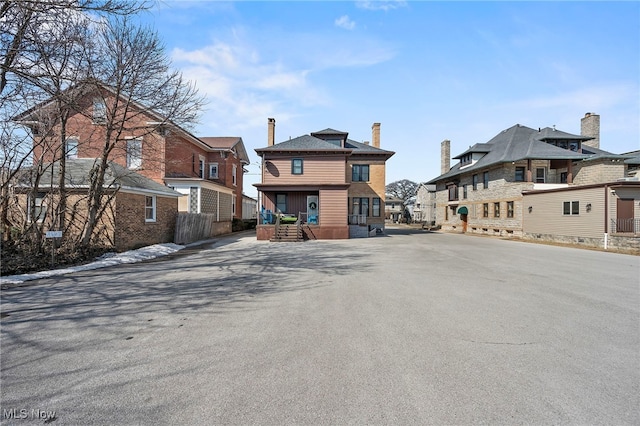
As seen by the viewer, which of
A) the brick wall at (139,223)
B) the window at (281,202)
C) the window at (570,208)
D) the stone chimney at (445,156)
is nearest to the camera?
the brick wall at (139,223)

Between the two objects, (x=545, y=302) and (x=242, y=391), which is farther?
(x=545, y=302)

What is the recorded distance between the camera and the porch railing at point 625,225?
748 inches

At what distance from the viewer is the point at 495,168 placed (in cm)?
Answer: 3036

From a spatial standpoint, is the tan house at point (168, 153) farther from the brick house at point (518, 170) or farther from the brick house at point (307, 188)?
the brick house at point (518, 170)

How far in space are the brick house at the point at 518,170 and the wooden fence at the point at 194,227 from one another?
25.2 meters

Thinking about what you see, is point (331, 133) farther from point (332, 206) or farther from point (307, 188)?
point (332, 206)

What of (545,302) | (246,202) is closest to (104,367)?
(545,302)

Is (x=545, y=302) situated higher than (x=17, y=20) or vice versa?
(x=17, y=20)

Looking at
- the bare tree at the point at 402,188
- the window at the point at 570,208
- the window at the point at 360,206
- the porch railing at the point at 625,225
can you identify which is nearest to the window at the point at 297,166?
the window at the point at 360,206

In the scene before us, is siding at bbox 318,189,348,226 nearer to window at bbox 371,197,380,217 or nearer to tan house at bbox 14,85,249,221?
window at bbox 371,197,380,217

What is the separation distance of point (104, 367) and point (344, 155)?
872 inches

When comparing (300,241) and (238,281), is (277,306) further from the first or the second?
(300,241)

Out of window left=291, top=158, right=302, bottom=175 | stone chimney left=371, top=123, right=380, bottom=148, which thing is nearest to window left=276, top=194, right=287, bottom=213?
window left=291, top=158, right=302, bottom=175

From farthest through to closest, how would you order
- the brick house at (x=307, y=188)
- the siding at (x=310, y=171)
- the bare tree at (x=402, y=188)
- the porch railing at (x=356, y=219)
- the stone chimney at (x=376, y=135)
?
the bare tree at (x=402, y=188) → the stone chimney at (x=376, y=135) → the porch railing at (x=356, y=219) → the siding at (x=310, y=171) → the brick house at (x=307, y=188)
